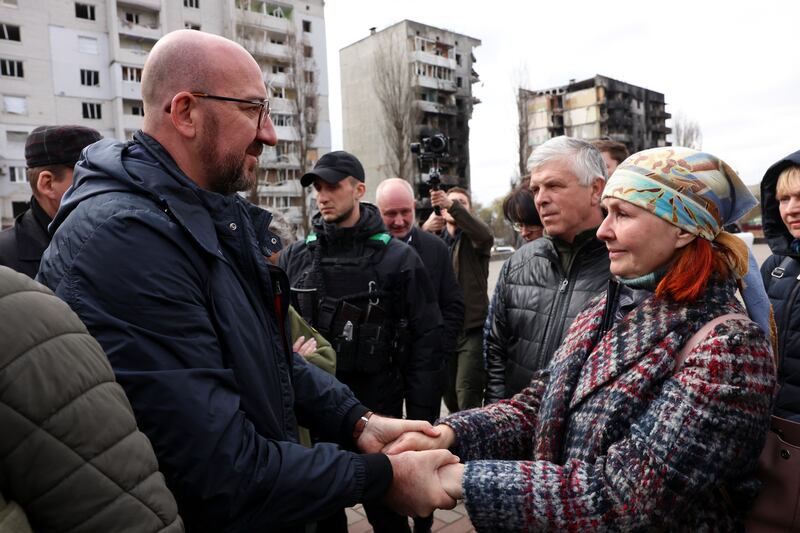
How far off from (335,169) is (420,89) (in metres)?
44.9

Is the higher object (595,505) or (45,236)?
(45,236)

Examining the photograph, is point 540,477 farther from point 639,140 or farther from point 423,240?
point 639,140

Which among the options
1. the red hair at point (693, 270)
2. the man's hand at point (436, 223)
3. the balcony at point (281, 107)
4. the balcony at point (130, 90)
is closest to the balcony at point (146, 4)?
the balcony at point (130, 90)

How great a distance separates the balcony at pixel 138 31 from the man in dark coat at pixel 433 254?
35.9 metres

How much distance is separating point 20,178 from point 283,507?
35792mm

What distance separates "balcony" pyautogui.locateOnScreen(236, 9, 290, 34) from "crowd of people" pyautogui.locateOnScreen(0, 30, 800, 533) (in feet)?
125

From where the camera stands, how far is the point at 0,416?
0.89m

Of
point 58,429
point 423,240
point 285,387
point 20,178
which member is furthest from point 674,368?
point 20,178

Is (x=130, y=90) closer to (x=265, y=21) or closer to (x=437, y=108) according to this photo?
(x=265, y=21)

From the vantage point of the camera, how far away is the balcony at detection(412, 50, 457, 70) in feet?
154

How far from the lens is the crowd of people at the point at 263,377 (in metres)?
1.00

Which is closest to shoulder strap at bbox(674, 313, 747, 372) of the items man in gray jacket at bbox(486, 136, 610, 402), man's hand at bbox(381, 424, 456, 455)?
man's hand at bbox(381, 424, 456, 455)

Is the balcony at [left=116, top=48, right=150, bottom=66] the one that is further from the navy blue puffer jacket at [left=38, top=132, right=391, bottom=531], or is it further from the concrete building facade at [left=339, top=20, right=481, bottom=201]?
the navy blue puffer jacket at [left=38, top=132, right=391, bottom=531]

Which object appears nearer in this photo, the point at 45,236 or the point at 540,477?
the point at 540,477
